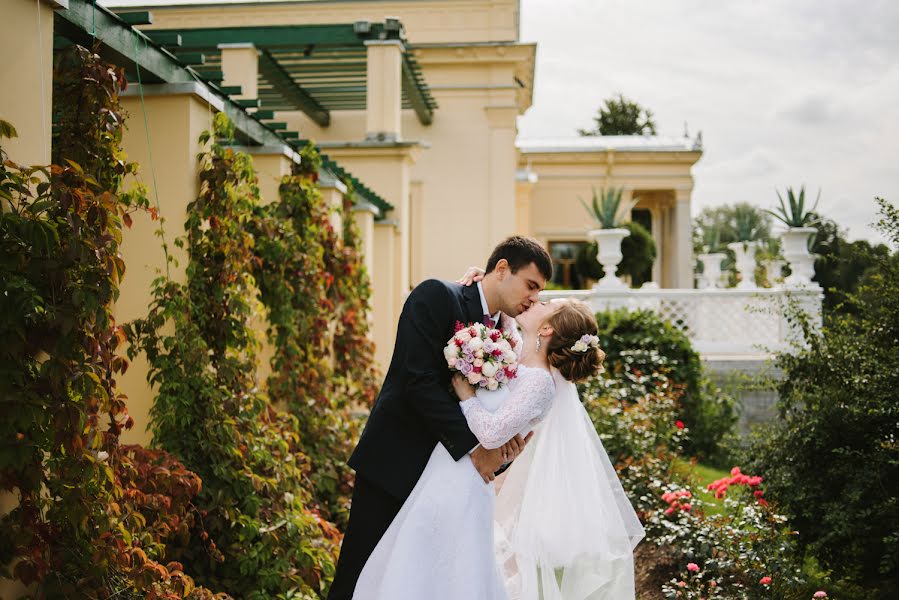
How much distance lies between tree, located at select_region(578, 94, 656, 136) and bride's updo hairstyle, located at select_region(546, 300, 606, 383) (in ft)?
152

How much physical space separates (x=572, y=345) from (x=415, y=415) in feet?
3.29

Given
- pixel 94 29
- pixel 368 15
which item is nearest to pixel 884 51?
pixel 94 29

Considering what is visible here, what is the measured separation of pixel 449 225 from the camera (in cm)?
1742

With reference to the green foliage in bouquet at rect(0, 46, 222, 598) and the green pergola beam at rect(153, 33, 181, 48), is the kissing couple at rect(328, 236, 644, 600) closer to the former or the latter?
the green foliage in bouquet at rect(0, 46, 222, 598)

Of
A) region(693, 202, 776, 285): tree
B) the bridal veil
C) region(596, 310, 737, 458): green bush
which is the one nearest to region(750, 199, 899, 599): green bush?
the bridal veil

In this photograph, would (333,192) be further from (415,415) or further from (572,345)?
(415,415)

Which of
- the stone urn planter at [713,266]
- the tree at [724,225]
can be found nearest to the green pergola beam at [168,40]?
the stone urn planter at [713,266]

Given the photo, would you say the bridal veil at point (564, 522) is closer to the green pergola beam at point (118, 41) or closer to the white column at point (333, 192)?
the green pergola beam at point (118, 41)

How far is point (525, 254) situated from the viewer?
4086mm

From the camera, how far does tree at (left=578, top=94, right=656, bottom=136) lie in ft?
161

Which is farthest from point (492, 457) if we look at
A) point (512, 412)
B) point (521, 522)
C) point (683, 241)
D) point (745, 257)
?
point (683, 241)

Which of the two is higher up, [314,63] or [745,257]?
[314,63]

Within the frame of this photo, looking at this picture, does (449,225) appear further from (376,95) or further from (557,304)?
(557,304)

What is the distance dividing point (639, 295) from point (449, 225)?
469 cm
